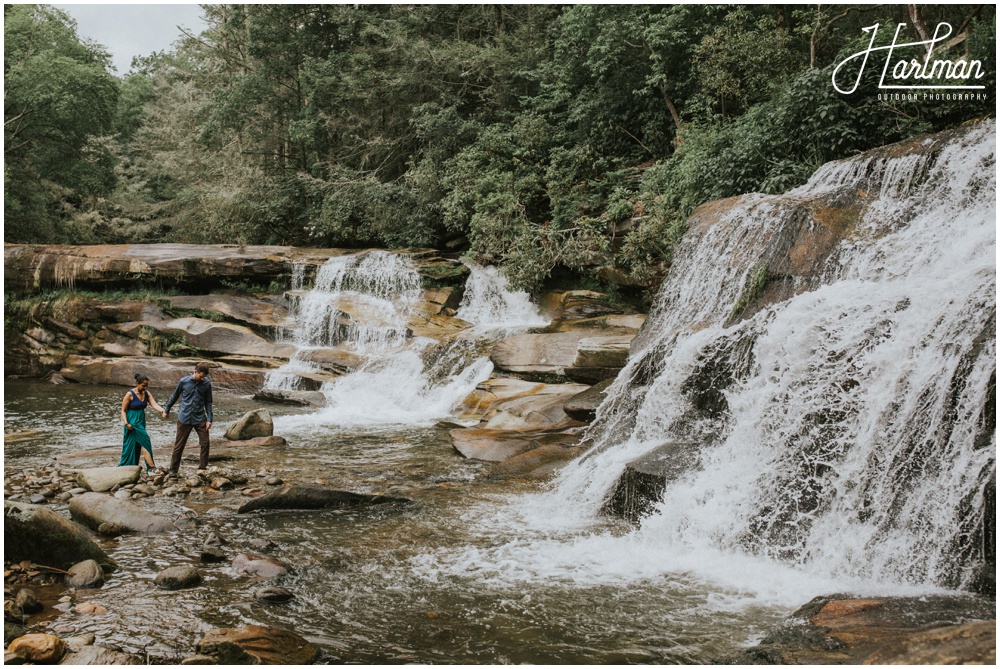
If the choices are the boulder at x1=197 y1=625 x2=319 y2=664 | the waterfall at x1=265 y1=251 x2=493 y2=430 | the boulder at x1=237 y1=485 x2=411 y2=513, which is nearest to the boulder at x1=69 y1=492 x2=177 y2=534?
the boulder at x1=237 y1=485 x2=411 y2=513

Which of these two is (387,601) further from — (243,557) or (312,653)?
(243,557)

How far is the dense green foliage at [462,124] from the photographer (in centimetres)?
1398

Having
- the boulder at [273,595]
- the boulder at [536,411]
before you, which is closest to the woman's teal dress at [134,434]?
the boulder at [273,595]

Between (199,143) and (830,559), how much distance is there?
27962mm

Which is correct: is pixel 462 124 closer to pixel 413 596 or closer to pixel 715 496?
pixel 715 496

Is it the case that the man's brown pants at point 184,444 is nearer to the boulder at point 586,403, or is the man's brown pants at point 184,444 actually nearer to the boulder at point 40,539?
the boulder at point 40,539

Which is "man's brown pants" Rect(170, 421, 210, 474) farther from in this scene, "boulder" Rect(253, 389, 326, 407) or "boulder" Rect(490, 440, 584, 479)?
"boulder" Rect(253, 389, 326, 407)

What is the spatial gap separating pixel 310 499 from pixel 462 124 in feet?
52.6

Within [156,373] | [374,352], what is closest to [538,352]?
[374,352]

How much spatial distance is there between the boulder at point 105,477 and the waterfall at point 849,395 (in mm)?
5388

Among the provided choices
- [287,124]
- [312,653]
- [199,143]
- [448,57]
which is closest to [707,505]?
[312,653]

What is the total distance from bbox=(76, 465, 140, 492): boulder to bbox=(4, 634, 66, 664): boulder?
4.39 m

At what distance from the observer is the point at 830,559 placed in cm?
597

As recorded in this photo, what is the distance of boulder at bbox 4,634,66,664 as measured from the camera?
4.29 meters
